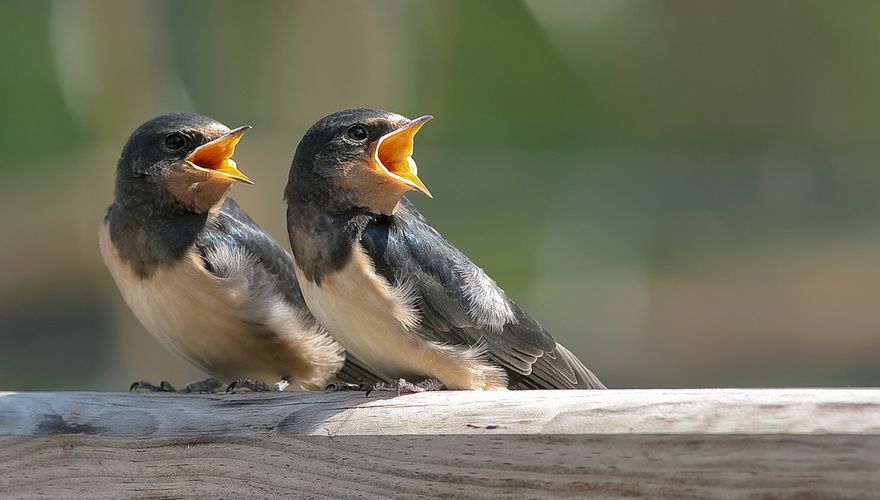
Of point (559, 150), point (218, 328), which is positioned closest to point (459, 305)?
point (218, 328)

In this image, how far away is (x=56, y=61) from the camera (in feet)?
→ 26.5

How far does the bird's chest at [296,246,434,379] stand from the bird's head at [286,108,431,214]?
5.1 inches

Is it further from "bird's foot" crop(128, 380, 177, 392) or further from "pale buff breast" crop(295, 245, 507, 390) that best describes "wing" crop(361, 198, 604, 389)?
"bird's foot" crop(128, 380, 177, 392)

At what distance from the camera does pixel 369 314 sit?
265cm

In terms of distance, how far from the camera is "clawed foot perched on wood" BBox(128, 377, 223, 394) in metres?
3.16

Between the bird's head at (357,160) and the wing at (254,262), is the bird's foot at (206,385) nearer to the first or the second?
the wing at (254,262)

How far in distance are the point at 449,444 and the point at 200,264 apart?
1166 millimetres

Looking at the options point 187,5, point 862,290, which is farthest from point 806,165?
point 187,5

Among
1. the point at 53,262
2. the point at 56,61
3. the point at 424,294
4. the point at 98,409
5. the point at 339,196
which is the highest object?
the point at 56,61

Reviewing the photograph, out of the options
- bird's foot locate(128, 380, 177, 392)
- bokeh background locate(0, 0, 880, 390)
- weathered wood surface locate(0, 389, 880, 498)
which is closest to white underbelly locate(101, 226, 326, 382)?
bird's foot locate(128, 380, 177, 392)

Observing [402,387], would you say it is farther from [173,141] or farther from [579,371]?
[173,141]

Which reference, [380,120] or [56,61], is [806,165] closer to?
[56,61]

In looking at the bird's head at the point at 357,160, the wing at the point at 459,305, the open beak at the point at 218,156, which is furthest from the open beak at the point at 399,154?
the open beak at the point at 218,156

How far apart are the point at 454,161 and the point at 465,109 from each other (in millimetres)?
400
